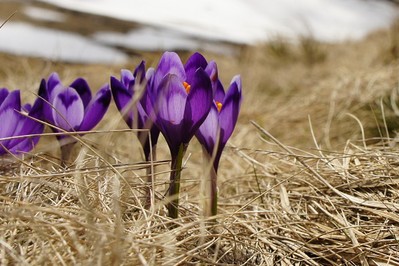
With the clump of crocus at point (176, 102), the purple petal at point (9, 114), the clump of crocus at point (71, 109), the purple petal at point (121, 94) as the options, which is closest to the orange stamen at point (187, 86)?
the clump of crocus at point (176, 102)

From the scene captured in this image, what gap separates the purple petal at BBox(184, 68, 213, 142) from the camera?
41.1 inches

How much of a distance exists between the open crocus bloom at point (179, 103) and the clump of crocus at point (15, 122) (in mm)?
286

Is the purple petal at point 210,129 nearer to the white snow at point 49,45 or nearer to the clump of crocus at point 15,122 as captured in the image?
the clump of crocus at point 15,122

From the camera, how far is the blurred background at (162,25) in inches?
162

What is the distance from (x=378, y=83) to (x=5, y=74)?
2086mm

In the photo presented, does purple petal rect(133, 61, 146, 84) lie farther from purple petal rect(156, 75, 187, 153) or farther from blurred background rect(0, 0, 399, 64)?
blurred background rect(0, 0, 399, 64)

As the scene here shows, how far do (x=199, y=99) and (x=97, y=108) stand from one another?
1.15 feet

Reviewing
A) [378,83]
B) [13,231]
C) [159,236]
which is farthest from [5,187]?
[378,83]

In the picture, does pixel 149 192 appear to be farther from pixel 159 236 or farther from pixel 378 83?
pixel 378 83

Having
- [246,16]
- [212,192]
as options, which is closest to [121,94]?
[212,192]

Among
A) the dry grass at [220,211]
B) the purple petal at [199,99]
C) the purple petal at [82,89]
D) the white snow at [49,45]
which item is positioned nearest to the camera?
the dry grass at [220,211]

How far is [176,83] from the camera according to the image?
3.45ft

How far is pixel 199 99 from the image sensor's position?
105 centimetres

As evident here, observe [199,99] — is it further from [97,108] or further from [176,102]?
[97,108]
